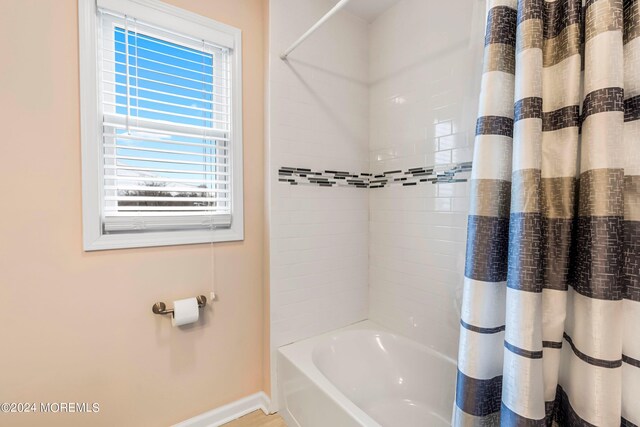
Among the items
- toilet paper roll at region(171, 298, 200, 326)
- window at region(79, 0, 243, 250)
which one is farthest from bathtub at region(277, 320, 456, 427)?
window at region(79, 0, 243, 250)

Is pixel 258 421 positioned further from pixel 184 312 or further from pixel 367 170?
pixel 367 170

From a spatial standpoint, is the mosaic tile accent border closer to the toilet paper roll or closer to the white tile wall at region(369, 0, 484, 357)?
the white tile wall at region(369, 0, 484, 357)

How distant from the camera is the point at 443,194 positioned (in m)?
1.63

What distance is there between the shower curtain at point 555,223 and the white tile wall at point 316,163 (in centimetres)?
109

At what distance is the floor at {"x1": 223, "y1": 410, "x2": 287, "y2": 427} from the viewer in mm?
1593

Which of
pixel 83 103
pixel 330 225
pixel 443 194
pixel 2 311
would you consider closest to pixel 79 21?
pixel 83 103

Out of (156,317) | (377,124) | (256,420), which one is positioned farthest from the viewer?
(377,124)

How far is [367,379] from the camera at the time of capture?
175 centimetres

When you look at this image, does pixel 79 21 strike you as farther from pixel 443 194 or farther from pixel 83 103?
pixel 443 194

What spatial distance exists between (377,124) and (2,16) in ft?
6.31

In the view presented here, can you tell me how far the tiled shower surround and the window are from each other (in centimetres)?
28

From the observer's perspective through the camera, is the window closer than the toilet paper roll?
Yes

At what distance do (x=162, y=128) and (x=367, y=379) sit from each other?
1.87 metres

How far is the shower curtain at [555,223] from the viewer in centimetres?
67
